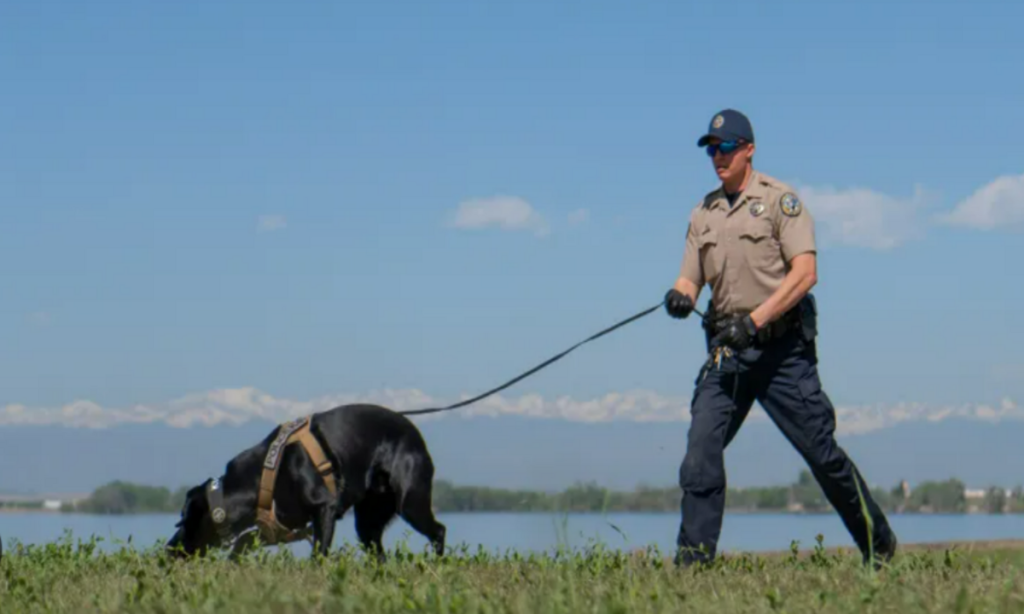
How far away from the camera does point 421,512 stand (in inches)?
371

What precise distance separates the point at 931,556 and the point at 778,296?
1872 millimetres

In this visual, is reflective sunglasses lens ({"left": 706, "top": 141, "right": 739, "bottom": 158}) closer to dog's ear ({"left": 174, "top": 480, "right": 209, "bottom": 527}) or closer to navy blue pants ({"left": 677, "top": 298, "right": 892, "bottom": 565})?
navy blue pants ({"left": 677, "top": 298, "right": 892, "bottom": 565})

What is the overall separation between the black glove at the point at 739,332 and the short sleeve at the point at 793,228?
0.42 m

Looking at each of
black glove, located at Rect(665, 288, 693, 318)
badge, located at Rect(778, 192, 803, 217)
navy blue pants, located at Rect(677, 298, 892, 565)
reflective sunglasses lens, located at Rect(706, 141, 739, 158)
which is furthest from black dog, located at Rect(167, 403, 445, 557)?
badge, located at Rect(778, 192, 803, 217)

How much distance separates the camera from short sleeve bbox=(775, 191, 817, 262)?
7.45 meters

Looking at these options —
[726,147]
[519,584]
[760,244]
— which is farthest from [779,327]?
[519,584]

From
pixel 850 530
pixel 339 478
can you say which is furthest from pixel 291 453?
pixel 850 530

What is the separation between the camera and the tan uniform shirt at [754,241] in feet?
24.6

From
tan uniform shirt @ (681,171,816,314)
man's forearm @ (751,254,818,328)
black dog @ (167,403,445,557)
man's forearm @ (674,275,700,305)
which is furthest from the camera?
black dog @ (167,403,445,557)

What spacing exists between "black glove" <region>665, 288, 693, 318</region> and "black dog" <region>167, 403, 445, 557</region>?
2.47 metres

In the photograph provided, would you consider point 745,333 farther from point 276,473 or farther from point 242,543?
point 242,543

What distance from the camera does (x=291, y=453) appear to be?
9.07 meters

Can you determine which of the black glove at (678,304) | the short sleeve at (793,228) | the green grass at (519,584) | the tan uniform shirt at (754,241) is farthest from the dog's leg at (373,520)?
the short sleeve at (793,228)

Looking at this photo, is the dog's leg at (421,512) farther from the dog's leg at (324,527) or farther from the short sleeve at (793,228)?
the short sleeve at (793,228)
